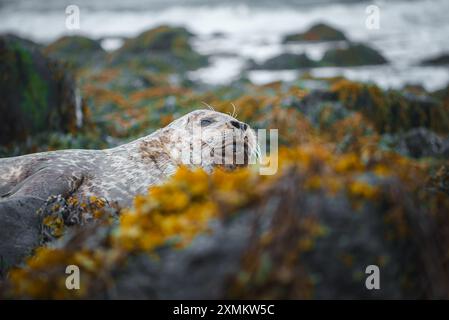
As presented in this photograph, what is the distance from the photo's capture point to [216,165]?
17.9 feet

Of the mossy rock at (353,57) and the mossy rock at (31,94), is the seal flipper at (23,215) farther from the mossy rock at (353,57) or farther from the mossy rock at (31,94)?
the mossy rock at (353,57)

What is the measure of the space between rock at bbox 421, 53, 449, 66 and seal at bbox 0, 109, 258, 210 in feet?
66.0

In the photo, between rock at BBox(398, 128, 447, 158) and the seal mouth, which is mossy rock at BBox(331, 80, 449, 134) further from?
the seal mouth

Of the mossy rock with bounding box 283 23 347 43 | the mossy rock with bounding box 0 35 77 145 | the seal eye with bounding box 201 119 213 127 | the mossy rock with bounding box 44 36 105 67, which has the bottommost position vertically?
the seal eye with bounding box 201 119 213 127

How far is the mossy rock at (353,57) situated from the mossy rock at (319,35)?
11.3 ft

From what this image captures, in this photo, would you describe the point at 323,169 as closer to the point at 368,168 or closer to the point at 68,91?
the point at 368,168

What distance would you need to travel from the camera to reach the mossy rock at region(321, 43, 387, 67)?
25261 millimetres

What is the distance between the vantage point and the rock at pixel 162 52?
3459cm

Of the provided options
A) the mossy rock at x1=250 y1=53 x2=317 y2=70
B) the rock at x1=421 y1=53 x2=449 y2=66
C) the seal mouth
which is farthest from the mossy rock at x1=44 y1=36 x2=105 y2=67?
the seal mouth

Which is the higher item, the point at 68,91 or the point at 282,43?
the point at 282,43

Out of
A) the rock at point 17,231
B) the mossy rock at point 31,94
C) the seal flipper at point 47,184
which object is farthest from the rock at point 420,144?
the mossy rock at point 31,94

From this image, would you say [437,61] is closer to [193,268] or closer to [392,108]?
[392,108]

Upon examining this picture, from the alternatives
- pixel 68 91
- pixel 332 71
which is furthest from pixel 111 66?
pixel 68 91
